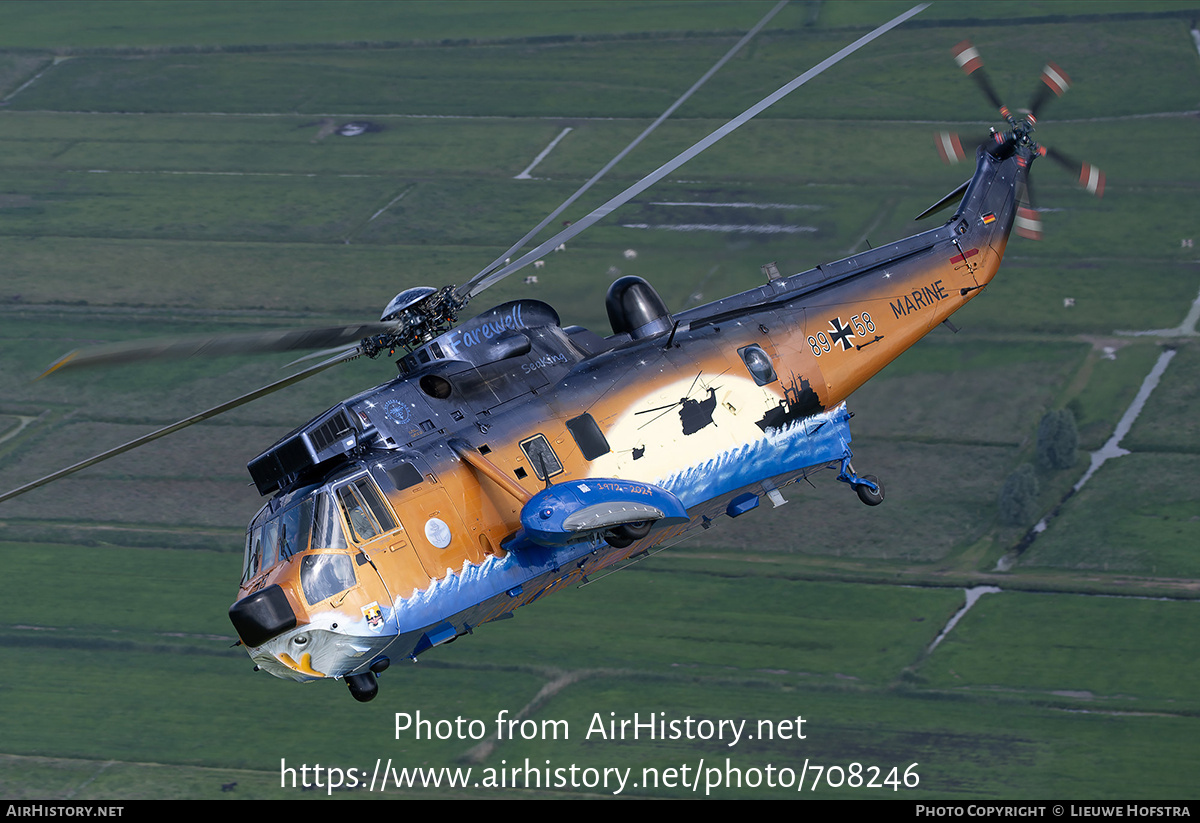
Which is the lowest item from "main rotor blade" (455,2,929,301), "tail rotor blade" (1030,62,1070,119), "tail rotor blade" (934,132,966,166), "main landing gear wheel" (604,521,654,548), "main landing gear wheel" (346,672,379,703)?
"main landing gear wheel" (346,672,379,703)

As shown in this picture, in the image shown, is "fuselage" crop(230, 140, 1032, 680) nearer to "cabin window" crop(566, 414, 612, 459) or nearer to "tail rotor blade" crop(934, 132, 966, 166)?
"cabin window" crop(566, 414, 612, 459)

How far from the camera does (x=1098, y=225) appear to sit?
329 feet

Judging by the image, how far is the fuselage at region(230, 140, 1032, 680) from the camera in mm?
35281

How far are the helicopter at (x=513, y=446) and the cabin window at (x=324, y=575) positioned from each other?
0.14ft

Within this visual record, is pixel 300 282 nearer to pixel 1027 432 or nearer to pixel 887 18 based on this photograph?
pixel 1027 432

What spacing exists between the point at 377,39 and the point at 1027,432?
75.4m

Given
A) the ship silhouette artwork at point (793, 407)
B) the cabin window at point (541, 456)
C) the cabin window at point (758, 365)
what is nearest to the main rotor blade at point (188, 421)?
the cabin window at point (541, 456)

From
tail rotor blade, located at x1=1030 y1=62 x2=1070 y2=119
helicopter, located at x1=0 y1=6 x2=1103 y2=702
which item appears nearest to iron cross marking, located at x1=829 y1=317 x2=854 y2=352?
helicopter, located at x1=0 y1=6 x2=1103 y2=702

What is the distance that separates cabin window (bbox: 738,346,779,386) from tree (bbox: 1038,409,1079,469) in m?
46.2

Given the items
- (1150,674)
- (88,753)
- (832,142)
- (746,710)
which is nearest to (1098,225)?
(832,142)

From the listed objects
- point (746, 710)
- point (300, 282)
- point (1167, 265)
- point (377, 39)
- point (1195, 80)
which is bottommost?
point (746, 710)

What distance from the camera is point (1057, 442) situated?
273 feet

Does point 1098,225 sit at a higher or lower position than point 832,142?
lower

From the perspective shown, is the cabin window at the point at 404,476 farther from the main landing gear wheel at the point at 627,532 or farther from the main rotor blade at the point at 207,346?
the main landing gear wheel at the point at 627,532
